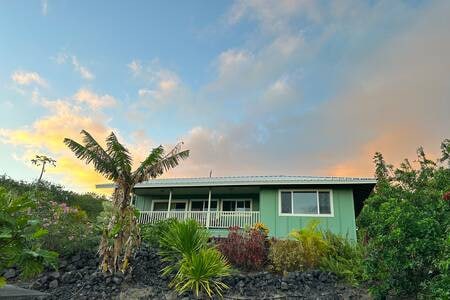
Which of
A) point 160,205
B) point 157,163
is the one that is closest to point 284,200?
point 157,163

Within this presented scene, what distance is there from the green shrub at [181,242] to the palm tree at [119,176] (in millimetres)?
1233

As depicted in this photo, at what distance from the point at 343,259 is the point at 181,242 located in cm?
522

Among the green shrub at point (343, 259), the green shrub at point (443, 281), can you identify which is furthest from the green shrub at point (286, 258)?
the green shrub at point (443, 281)

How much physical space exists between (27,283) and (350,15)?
14078 millimetres

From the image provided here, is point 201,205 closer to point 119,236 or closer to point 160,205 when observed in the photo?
point 160,205

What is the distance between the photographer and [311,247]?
11977mm

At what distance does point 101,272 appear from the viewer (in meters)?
10.3

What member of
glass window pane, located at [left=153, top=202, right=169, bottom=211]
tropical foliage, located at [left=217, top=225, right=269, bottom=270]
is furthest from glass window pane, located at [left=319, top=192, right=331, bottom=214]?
glass window pane, located at [left=153, top=202, right=169, bottom=211]

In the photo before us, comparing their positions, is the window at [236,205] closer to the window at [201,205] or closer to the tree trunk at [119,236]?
the window at [201,205]

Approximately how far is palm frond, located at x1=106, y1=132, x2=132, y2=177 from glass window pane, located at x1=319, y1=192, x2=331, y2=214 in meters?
9.11

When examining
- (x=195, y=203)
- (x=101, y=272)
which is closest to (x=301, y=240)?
(x=101, y=272)

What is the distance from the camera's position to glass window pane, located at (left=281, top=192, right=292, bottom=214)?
16.5m

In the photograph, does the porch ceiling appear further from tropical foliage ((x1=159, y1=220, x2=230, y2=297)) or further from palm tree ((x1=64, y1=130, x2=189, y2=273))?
palm tree ((x1=64, y1=130, x2=189, y2=273))

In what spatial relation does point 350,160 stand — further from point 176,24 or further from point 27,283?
point 27,283
